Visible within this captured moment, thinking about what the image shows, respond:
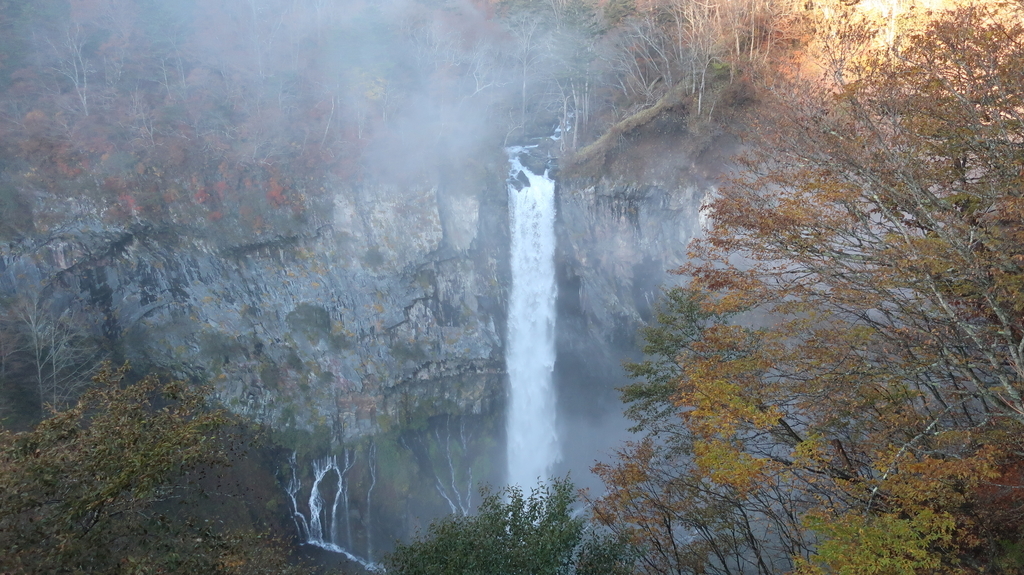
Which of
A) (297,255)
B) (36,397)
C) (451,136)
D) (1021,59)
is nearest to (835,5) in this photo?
(1021,59)

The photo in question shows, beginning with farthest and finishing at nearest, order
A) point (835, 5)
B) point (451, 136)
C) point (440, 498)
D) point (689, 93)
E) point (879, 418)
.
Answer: point (451, 136) < point (440, 498) < point (689, 93) < point (835, 5) < point (879, 418)

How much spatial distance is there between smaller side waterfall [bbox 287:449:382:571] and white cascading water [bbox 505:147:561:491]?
7256mm

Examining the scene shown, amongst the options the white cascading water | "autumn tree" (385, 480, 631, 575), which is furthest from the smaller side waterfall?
"autumn tree" (385, 480, 631, 575)

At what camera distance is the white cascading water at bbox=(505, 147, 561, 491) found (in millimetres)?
23500

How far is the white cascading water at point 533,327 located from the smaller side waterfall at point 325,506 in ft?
23.8

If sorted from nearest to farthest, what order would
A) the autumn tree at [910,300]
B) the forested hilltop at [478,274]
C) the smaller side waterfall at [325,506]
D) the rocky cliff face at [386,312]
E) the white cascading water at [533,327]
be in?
the autumn tree at [910,300]
the forested hilltop at [478,274]
the rocky cliff face at [386,312]
the smaller side waterfall at [325,506]
the white cascading water at [533,327]

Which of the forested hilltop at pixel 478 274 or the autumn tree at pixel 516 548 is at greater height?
the forested hilltop at pixel 478 274

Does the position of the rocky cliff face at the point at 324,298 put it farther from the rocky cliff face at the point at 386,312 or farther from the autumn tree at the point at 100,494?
the autumn tree at the point at 100,494

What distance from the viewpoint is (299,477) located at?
836 inches

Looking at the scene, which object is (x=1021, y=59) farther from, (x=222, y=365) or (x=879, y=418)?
(x=222, y=365)

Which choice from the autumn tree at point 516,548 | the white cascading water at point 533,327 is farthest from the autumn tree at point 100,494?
the white cascading water at point 533,327

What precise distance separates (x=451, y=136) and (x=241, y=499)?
1850cm

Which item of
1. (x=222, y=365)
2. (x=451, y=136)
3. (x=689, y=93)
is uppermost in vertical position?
(x=451, y=136)

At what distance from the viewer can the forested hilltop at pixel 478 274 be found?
5.91 meters
